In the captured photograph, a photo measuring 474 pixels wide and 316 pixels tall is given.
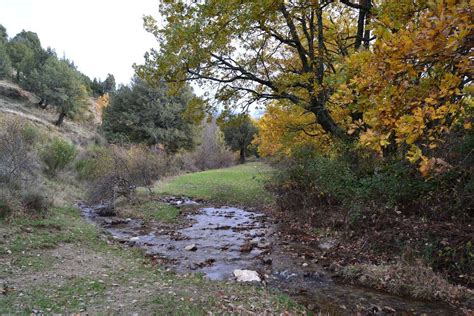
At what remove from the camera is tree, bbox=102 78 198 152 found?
101ft

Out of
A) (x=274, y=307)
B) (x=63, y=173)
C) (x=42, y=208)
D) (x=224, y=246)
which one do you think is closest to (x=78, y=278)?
(x=274, y=307)

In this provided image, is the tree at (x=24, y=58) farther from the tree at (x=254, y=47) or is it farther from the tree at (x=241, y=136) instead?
the tree at (x=254, y=47)

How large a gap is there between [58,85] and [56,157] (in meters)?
24.6

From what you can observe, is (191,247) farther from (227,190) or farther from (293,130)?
(227,190)

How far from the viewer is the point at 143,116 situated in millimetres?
31141

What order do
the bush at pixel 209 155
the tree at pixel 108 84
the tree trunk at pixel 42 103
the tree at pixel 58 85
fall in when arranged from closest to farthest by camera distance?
the bush at pixel 209 155 < the tree at pixel 58 85 < the tree trunk at pixel 42 103 < the tree at pixel 108 84

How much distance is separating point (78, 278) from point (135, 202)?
360 inches

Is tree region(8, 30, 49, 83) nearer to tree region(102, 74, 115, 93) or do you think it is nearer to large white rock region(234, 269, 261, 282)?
tree region(102, 74, 115, 93)

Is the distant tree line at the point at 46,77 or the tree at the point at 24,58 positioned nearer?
the distant tree line at the point at 46,77

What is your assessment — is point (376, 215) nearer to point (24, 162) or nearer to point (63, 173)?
point (24, 162)

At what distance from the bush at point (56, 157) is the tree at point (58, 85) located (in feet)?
69.7

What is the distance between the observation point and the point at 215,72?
38.3 feet

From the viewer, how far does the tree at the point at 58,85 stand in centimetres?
3781

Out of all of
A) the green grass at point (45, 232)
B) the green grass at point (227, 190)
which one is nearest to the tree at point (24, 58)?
the green grass at point (227, 190)
